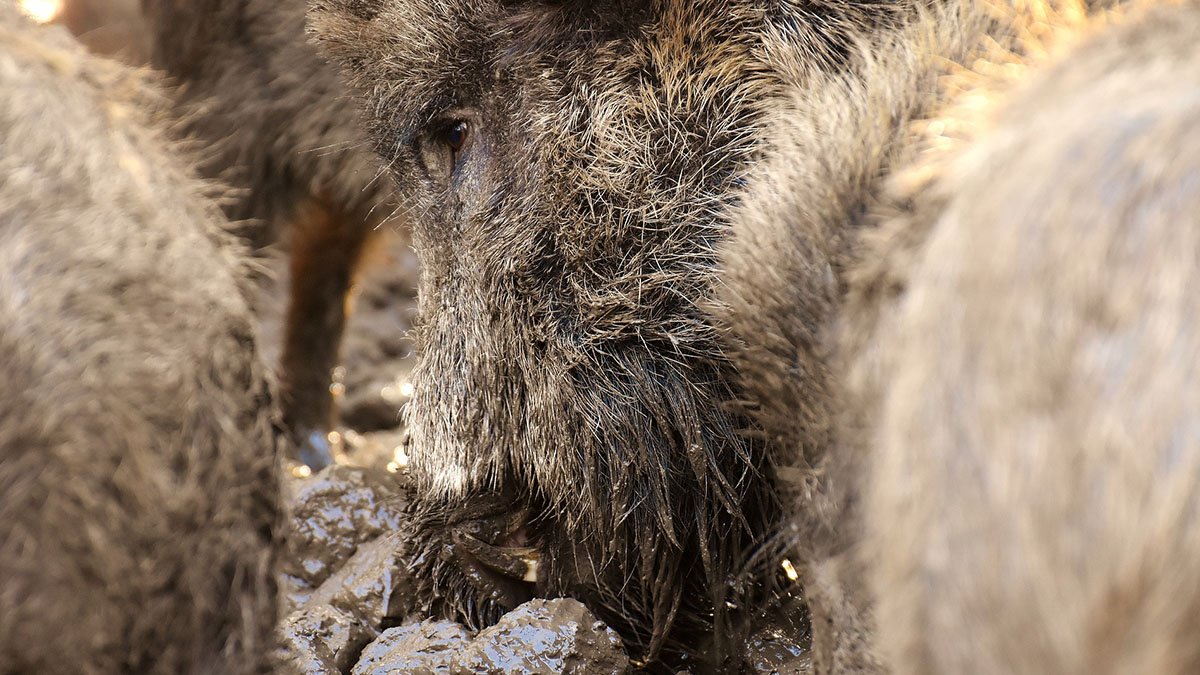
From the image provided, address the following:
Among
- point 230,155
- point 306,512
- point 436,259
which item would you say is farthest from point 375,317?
point 436,259

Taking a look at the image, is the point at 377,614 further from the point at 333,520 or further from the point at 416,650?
the point at 333,520

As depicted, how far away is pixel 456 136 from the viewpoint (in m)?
2.25

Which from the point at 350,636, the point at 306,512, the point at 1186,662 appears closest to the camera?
the point at 1186,662

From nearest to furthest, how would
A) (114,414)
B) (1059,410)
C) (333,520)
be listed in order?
(1059,410), (114,414), (333,520)

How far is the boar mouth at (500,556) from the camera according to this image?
2.15 metres

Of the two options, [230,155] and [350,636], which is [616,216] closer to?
[350,636]

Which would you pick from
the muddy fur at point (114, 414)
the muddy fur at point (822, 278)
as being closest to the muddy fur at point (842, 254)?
the muddy fur at point (822, 278)

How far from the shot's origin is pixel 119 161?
4.60 feet

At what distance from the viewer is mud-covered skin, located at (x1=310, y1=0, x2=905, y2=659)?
1.93 metres

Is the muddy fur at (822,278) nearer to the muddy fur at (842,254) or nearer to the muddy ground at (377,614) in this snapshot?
the muddy fur at (842,254)

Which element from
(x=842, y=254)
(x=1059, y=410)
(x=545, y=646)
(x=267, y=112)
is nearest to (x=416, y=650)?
(x=545, y=646)

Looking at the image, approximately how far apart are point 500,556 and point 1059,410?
4.51ft

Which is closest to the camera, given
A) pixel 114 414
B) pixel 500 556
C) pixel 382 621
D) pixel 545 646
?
pixel 114 414

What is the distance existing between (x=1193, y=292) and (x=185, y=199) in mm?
1094
